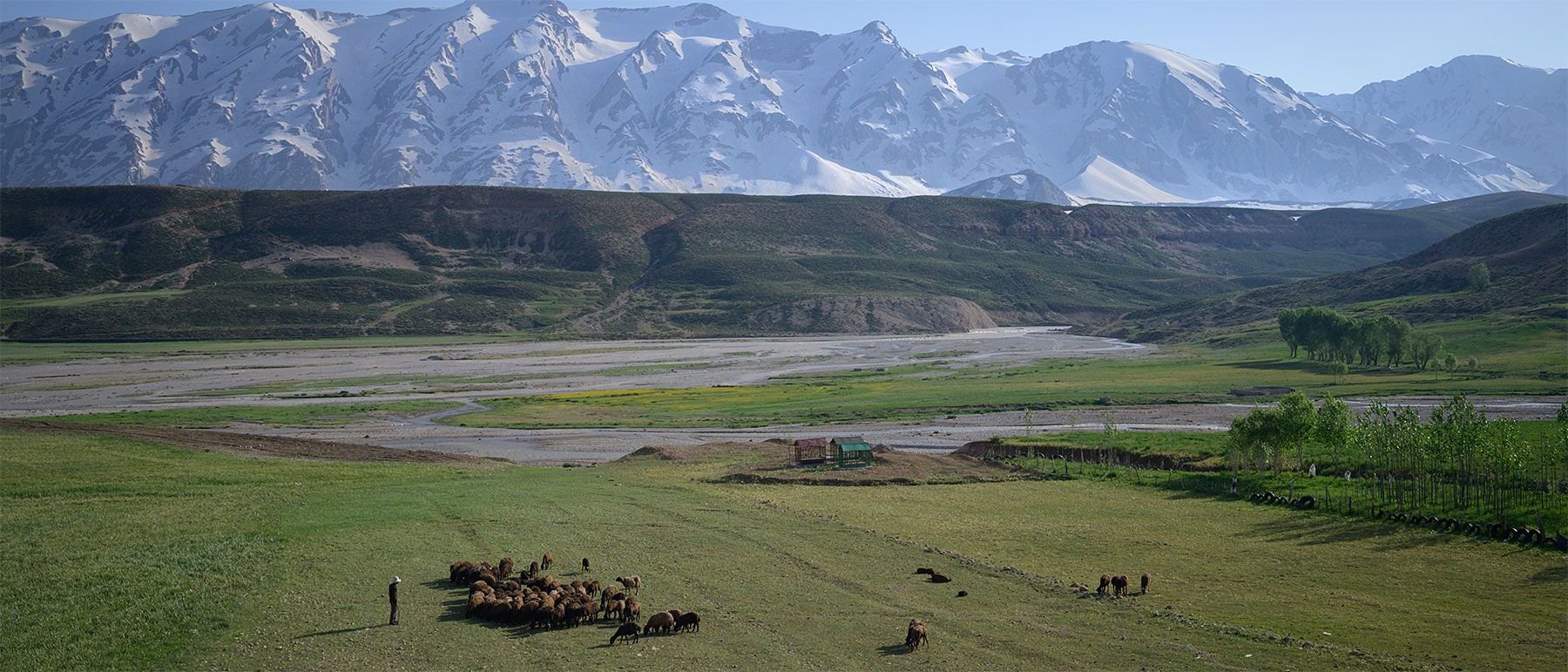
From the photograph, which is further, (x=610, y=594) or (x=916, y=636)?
(x=610, y=594)

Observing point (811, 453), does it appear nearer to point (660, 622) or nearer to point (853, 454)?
point (853, 454)

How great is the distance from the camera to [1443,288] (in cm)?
14900

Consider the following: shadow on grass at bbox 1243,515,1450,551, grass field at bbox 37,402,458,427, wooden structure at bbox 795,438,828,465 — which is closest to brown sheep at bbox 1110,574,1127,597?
shadow on grass at bbox 1243,515,1450,551

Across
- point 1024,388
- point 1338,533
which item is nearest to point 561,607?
point 1338,533

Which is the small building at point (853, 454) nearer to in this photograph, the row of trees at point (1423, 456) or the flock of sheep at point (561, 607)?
the row of trees at point (1423, 456)

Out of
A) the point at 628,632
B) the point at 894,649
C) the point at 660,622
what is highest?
the point at 660,622

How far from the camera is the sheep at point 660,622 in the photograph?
1919 cm

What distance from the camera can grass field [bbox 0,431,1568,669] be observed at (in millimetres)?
18125

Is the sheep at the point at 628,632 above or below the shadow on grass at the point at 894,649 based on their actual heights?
above

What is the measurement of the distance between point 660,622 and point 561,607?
2248mm

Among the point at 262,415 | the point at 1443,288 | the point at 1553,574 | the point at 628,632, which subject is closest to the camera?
the point at 628,632

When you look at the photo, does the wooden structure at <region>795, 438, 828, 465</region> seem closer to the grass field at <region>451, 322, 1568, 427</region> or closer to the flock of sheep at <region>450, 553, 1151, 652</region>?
the grass field at <region>451, 322, 1568, 427</region>

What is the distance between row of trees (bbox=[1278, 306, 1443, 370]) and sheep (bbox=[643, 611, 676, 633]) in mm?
103099

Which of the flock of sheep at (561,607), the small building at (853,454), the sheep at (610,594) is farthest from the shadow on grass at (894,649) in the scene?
the small building at (853,454)
